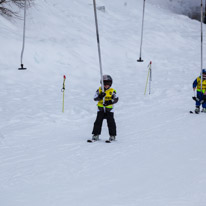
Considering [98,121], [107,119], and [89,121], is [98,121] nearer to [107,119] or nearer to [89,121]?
[107,119]

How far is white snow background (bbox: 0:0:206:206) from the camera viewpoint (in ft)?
18.4

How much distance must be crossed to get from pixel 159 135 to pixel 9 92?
24.3 feet

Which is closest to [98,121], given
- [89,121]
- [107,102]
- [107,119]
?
[107,119]

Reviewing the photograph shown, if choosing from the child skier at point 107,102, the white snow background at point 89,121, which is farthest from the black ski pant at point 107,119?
the white snow background at point 89,121

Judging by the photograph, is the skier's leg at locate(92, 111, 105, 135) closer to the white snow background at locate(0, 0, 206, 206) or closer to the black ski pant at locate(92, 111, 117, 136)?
the black ski pant at locate(92, 111, 117, 136)

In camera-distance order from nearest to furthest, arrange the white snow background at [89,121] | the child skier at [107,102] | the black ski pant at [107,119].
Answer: the white snow background at [89,121], the child skier at [107,102], the black ski pant at [107,119]

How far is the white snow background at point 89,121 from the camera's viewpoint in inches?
221

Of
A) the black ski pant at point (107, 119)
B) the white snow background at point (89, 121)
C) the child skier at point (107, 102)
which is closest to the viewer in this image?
the white snow background at point (89, 121)

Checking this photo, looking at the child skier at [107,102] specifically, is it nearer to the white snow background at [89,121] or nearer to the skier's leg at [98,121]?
the skier's leg at [98,121]

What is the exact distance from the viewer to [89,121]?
1117cm

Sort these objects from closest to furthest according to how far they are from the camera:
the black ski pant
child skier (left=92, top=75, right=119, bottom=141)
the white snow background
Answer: the white snow background, child skier (left=92, top=75, right=119, bottom=141), the black ski pant

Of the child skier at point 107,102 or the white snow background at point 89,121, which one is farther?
the child skier at point 107,102

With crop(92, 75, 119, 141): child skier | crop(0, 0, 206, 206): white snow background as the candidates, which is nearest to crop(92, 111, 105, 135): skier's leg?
crop(92, 75, 119, 141): child skier

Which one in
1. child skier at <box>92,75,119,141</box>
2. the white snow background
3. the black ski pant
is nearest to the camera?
the white snow background
